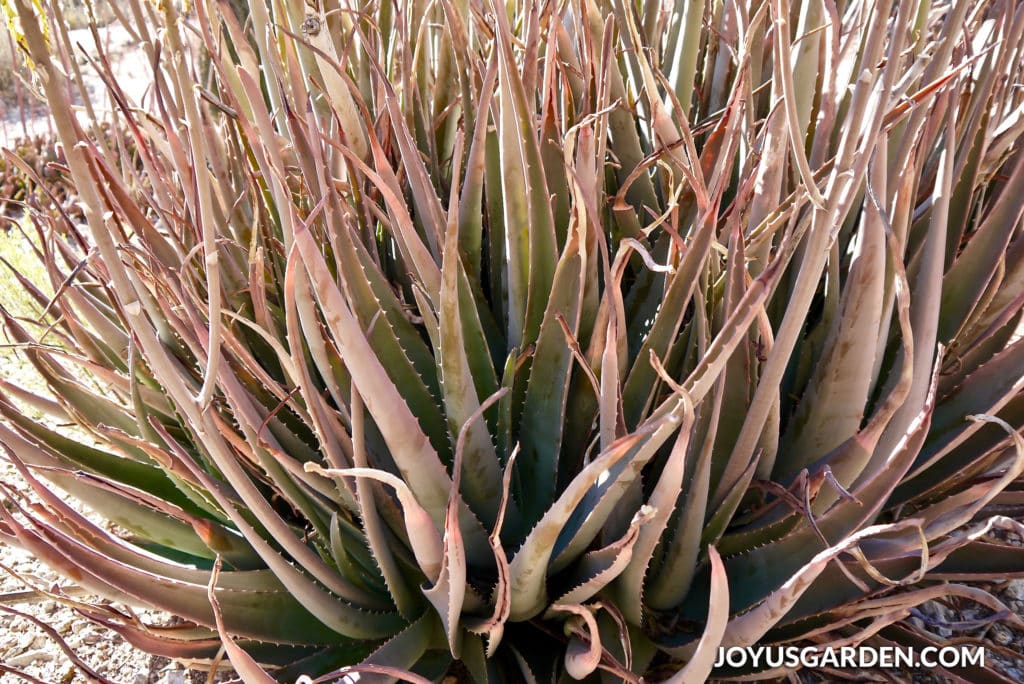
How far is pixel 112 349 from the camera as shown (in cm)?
125

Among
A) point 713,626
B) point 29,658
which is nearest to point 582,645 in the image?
point 713,626

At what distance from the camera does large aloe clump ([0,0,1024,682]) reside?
2.62ft

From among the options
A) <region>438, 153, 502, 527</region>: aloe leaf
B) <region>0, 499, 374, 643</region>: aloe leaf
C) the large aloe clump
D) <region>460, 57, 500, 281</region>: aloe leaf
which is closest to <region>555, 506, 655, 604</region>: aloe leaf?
the large aloe clump

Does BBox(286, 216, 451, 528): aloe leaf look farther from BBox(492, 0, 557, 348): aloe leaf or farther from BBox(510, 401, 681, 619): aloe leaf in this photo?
BBox(492, 0, 557, 348): aloe leaf

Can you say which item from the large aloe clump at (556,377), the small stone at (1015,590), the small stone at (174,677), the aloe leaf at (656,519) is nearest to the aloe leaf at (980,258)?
the large aloe clump at (556,377)

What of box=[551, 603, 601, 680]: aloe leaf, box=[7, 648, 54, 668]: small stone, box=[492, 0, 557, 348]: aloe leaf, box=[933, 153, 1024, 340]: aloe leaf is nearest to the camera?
box=[551, 603, 601, 680]: aloe leaf

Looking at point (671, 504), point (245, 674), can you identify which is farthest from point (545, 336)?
point (245, 674)

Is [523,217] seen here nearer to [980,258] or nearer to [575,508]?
[575,508]

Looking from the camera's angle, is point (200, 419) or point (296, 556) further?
point (296, 556)

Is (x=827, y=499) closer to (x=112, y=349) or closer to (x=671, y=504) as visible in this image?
(x=671, y=504)

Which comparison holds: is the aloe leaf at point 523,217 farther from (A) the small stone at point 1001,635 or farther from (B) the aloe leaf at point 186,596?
(A) the small stone at point 1001,635

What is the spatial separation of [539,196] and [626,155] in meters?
0.30

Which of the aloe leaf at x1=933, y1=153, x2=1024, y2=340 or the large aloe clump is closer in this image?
the large aloe clump

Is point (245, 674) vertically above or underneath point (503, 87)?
underneath
